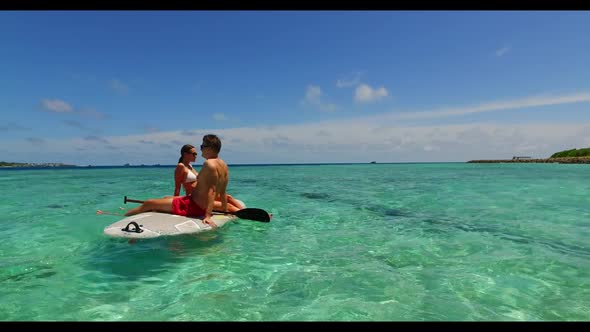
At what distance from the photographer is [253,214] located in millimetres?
10289

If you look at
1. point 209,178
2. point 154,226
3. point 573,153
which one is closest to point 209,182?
point 209,178

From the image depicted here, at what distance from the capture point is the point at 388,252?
25.0 ft

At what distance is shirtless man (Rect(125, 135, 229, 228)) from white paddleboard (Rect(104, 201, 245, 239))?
232 millimetres

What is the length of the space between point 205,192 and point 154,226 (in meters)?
1.49

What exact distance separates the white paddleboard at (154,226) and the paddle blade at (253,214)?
1.24 metres

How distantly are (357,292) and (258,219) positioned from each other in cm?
538

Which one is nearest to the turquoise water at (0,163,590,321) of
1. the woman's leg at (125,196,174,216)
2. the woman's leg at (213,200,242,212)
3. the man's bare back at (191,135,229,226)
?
the woman's leg at (213,200,242,212)

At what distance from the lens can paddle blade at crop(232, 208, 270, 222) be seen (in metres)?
10.2

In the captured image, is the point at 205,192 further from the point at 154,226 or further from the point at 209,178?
the point at 154,226

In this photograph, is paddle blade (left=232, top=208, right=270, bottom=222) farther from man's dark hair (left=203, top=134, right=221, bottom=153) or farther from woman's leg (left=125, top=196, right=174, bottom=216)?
man's dark hair (left=203, top=134, right=221, bottom=153)

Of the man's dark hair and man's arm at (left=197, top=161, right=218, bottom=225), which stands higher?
the man's dark hair
